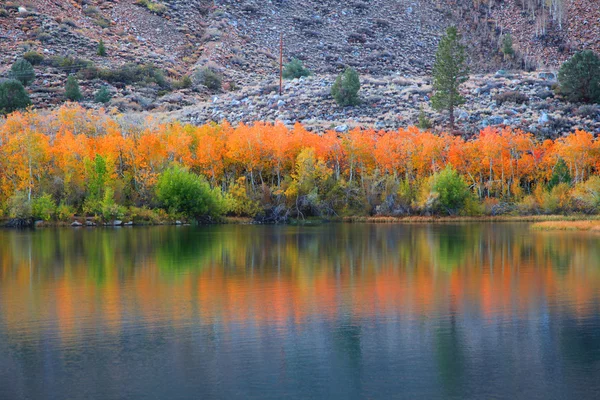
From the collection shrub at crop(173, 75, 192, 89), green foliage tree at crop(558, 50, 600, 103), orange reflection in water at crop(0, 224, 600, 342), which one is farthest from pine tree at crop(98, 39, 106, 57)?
green foliage tree at crop(558, 50, 600, 103)

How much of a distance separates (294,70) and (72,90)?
27.9 metres

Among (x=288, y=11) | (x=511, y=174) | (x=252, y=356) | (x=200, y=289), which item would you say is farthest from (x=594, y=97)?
(x=252, y=356)

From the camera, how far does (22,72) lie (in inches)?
3191

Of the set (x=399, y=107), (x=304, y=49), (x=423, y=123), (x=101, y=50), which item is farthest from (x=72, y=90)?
(x=304, y=49)

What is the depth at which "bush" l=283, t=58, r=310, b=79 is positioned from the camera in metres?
92.8

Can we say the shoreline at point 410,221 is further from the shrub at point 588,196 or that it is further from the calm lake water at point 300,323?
the calm lake water at point 300,323

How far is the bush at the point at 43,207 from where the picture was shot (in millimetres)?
55219

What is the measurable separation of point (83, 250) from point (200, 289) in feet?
47.0

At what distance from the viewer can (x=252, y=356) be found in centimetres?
1853

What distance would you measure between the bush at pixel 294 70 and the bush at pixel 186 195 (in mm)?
35938

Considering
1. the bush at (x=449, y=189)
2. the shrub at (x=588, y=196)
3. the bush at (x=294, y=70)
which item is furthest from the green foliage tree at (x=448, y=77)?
the bush at (x=294, y=70)

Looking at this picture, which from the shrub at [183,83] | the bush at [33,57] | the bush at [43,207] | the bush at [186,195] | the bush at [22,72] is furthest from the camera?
the shrub at [183,83]

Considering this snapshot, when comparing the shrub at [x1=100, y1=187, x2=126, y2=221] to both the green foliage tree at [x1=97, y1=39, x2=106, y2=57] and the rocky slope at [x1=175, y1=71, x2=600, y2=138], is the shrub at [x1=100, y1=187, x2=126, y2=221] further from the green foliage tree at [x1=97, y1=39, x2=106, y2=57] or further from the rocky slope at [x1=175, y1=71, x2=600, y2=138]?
the green foliage tree at [x1=97, y1=39, x2=106, y2=57]

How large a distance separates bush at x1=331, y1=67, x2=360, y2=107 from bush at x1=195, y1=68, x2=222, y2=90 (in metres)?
18.1
